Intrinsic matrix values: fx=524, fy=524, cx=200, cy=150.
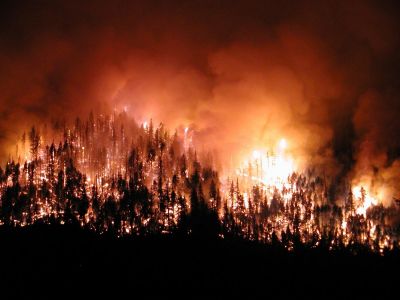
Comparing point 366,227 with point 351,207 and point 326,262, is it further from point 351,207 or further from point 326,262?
point 326,262

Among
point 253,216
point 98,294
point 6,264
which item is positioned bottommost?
point 98,294

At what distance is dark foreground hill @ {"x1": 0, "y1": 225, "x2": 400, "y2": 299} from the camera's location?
14575cm

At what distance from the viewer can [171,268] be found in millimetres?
160625

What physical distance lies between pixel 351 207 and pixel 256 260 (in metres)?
45.3

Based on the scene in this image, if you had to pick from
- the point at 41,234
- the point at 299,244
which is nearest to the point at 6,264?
the point at 41,234

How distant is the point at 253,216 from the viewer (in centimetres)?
18238

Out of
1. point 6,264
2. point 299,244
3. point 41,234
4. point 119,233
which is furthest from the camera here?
point 299,244

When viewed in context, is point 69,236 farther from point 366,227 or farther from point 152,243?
point 366,227

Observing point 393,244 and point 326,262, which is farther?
point 393,244

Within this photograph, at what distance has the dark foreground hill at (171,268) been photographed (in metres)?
146

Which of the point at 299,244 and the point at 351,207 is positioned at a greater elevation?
the point at 351,207

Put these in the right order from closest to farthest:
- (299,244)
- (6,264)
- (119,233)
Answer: (6,264)
(119,233)
(299,244)

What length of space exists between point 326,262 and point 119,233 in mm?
71794

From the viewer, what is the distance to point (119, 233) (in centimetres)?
17488
